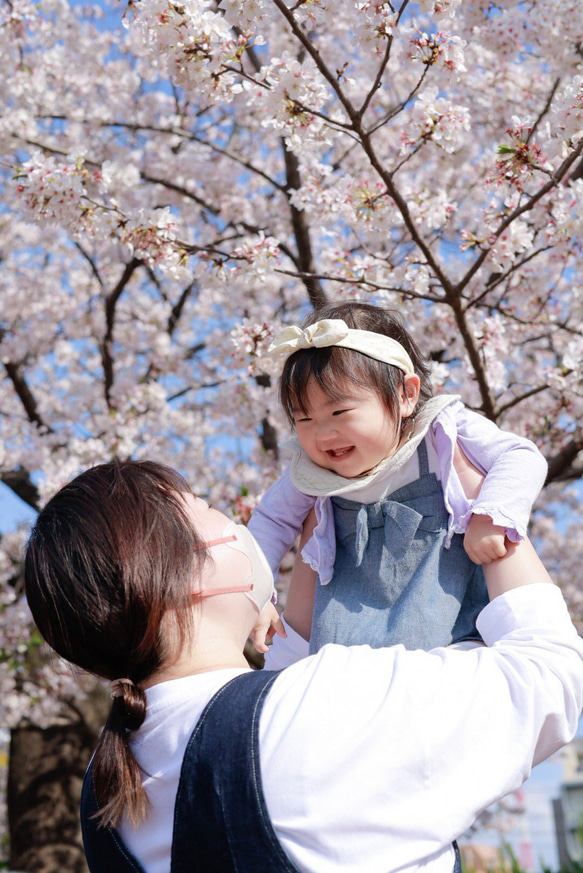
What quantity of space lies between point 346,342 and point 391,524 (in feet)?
1.22

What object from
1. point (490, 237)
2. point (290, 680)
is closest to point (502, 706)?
point (290, 680)

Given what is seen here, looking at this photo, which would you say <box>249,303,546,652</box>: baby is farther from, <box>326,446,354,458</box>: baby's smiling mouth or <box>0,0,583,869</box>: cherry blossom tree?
<box>0,0,583,869</box>: cherry blossom tree

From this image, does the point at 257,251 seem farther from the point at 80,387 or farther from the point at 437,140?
the point at 80,387

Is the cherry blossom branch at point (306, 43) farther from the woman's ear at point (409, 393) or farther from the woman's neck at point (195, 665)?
the woman's neck at point (195, 665)

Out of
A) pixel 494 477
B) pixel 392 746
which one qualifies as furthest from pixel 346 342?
pixel 392 746

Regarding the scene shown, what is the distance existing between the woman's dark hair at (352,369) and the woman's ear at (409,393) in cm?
1

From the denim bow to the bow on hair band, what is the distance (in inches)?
11.4

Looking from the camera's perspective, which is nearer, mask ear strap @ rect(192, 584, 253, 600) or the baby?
mask ear strap @ rect(192, 584, 253, 600)

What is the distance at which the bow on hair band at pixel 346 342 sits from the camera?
1602mm

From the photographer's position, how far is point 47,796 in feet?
20.3

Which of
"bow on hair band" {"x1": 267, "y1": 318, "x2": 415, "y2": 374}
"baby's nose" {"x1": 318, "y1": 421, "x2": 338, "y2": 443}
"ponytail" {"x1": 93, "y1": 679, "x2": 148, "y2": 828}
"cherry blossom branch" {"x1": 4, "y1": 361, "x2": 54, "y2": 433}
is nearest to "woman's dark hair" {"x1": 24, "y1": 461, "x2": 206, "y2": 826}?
"ponytail" {"x1": 93, "y1": 679, "x2": 148, "y2": 828}

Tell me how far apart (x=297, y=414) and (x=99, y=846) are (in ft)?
2.83

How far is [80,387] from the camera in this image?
8.55 m

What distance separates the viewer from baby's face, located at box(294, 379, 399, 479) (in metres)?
1.56
